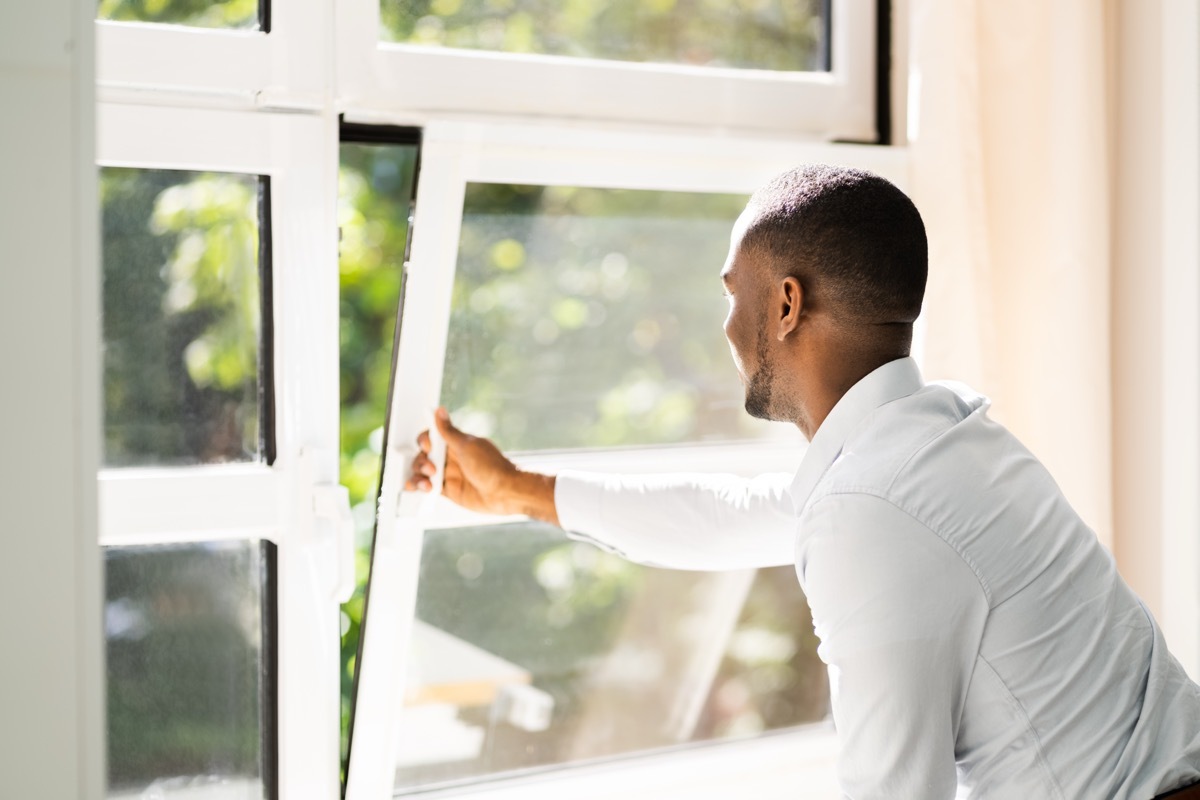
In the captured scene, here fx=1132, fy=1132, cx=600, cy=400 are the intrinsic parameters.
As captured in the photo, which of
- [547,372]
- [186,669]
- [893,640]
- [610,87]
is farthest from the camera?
[547,372]

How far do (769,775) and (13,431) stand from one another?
1.56 metres

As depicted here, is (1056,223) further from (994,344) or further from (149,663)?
(149,663)

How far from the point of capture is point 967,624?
1146 mm

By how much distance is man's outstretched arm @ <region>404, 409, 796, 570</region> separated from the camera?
1.62 m

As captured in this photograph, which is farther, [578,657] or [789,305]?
[578,657]

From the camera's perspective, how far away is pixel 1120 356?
6.38 ft

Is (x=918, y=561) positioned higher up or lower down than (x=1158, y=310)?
lower down

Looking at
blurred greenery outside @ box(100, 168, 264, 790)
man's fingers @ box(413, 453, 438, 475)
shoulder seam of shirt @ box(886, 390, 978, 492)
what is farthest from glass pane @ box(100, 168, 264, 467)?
shoulder seam of shirt @ box(886, 390, 978, 492)

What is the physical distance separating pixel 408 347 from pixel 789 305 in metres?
0.54

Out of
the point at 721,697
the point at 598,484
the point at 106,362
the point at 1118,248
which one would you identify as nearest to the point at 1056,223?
the point at 1118,248

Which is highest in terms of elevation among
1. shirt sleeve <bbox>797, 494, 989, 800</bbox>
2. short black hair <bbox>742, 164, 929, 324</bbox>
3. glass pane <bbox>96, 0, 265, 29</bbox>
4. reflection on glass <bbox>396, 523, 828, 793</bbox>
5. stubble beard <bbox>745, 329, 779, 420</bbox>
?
glass pane <bbox>96, 0, 265, 29</bbox>

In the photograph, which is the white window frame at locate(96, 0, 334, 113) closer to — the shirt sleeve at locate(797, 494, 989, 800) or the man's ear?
the man's ear

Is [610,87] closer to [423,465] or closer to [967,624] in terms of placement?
[423,465]

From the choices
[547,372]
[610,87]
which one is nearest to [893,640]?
[547,372]
